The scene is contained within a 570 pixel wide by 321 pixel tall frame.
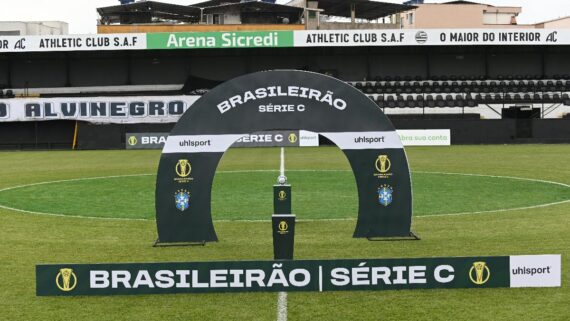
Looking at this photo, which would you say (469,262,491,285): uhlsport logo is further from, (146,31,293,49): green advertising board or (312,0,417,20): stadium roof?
(312,0,417,20): stadium roof

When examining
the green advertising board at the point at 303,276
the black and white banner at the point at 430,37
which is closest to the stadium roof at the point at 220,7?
the black and white banner at the point at 430,37

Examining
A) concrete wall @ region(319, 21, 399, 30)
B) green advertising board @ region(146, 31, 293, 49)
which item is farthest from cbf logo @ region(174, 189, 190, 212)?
concrete wall @ region(319, 21, 399, 30)

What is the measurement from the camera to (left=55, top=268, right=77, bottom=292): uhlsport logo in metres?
9.18

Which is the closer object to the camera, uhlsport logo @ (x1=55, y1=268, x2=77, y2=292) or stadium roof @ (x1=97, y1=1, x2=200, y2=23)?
uhlsport logo @ (x1=55, y1=268, x2=77, y2=292)

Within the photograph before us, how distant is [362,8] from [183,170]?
2274 inches

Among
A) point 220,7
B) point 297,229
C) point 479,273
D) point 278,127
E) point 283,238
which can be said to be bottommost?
point 297,229

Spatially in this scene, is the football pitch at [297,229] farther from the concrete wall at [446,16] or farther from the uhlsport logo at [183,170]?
the concrete wall at [446,16]

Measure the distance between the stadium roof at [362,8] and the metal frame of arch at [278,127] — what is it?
5368 cm

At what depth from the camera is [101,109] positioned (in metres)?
47.6

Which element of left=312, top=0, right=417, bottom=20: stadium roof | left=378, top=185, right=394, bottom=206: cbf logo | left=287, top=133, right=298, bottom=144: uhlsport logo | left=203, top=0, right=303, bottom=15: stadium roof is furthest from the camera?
left=312, top=0, right=417, bottom=20: stadium roof

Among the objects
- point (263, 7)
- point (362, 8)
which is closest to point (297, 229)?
point (263, 7)

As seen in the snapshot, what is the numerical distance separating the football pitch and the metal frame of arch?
584mm

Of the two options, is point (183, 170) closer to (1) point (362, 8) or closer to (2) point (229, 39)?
(2) point (229, 39)

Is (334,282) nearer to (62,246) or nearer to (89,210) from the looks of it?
(62,246)
